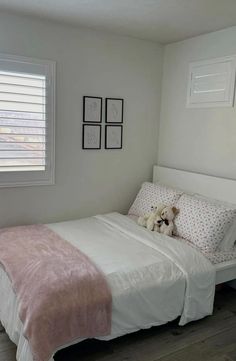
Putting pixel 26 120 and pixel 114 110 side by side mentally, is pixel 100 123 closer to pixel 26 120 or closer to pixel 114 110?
pixel 114 110

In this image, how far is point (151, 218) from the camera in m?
3.14

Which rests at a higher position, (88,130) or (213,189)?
(88,130)

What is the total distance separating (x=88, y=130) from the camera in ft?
11.4

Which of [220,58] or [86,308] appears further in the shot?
[220,58]

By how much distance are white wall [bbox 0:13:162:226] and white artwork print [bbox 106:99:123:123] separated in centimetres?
8

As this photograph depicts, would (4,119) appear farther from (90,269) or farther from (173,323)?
(173,323)

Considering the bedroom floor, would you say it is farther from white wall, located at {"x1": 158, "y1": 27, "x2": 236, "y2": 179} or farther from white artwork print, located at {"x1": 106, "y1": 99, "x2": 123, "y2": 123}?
white artwork print, located at {"x1": 106, "y1": 99, "x2": 123, "y2": 123}

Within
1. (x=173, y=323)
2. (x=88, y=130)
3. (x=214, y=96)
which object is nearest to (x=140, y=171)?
(x=88, y=130)

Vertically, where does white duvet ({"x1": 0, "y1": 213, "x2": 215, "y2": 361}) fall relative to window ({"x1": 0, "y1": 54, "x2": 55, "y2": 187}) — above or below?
below

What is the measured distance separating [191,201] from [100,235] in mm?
898

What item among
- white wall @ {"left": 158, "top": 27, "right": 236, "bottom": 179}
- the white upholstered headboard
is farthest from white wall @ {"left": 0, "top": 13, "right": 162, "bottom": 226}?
the white upholstered headboard

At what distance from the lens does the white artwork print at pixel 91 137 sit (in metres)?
3.47

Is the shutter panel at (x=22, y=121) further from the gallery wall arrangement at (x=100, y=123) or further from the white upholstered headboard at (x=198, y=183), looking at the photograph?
the white upholstered headboard at (x=198, y=183)

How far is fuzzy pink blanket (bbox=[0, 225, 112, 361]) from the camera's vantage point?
6.11 ft
